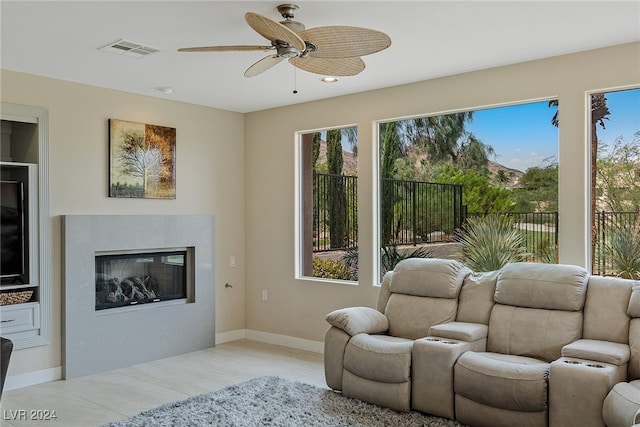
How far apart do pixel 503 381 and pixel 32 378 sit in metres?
3.76

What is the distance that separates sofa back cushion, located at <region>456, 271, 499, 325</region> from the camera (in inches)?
162

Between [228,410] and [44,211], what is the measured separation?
2376mm

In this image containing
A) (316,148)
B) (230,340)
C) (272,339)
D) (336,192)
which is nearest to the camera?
(336,192)

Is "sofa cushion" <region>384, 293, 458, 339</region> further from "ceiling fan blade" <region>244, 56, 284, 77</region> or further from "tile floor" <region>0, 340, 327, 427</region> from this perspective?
"ceiling fan blade" <region>244, 56, 284, 77</region>

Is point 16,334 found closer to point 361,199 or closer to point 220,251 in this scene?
point 220,251

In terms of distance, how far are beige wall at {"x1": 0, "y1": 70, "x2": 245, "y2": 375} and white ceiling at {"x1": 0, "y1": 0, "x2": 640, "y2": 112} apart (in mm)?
216

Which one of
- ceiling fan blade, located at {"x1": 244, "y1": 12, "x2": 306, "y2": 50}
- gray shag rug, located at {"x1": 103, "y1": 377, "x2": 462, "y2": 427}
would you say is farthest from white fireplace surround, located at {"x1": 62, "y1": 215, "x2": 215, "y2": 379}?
ceiling fan blade, located at {"x1": 244, "y1": 12, "x2": 306, "y2": 50}

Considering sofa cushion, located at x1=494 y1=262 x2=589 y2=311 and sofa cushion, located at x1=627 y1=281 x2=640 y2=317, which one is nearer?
sofa cushion, located at x1=627 y1=281 x2=640 y2=317

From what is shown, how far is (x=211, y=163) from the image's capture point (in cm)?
609

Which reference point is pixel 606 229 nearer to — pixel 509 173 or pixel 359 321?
pixel 509 173

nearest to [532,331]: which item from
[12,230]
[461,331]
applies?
[461,331]

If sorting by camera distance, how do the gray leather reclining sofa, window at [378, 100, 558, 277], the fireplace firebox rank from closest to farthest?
the gray leather reclining sofa < window at [378, 100, 558, 277] < the fireplace firebox

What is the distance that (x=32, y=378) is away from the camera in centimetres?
459

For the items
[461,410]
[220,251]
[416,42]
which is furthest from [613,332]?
[220,251]
